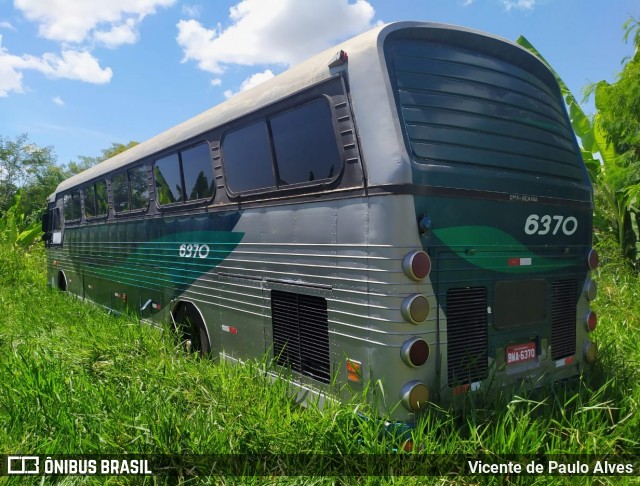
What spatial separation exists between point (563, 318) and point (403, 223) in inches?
78.9

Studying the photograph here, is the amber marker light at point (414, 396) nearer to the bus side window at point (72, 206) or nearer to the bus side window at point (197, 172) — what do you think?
the bus side window at point (197, 172)

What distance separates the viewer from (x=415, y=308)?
3355 millimetres

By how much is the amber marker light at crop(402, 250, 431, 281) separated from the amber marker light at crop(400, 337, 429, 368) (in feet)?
1.35

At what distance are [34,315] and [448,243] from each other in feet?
21.9

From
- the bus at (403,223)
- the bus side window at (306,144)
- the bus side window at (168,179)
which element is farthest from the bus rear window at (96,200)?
the bus side window at (306,144)

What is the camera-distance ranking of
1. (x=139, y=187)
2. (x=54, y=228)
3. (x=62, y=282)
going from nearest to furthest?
→ (x=139, y=187) < (x=62, y=282) < (x=54, y=228)

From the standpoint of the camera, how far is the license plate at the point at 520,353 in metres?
3.99

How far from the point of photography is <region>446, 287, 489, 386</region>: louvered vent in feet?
11.9

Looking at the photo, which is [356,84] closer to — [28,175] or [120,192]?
[120,192]

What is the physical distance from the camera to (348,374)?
361 centimetres

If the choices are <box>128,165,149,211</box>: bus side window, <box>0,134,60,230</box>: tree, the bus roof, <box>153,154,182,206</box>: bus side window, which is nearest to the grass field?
the bus roof

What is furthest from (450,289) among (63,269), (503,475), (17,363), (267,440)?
(63,269)

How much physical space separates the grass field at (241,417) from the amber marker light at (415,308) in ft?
2.07

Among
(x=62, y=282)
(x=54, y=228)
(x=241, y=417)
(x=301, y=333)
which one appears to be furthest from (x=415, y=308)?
(x=54, y=228)
